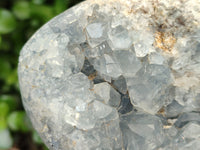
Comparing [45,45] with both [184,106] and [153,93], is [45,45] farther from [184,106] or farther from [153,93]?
[184,106]

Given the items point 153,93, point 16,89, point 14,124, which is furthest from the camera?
point 16,89

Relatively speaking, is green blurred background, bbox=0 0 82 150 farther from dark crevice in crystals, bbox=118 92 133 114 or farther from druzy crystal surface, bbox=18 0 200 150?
dark crevice in crystals, bbox=118 92 133 114

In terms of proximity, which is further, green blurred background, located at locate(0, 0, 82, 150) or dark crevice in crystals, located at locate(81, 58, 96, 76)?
green blurred background, located at locate(0, 0, 82, 150)

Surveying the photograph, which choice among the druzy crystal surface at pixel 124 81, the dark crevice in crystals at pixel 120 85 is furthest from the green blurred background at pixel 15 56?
the dark crevice in crystals at pixel 120 85

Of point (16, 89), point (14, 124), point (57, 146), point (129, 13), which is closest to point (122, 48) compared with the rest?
point (129, 13)

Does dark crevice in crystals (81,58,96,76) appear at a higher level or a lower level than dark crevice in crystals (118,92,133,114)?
higher

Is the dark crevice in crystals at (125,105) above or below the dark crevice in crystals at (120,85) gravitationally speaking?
below

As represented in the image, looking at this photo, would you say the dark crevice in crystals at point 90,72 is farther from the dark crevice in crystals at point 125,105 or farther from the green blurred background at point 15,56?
the green blurred background at point 15,56

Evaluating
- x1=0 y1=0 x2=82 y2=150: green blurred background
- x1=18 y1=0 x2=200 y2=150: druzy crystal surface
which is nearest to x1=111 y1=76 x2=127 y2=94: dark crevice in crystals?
x1=18 y1=0 x2=200 y2=150: druzy crystal surface
